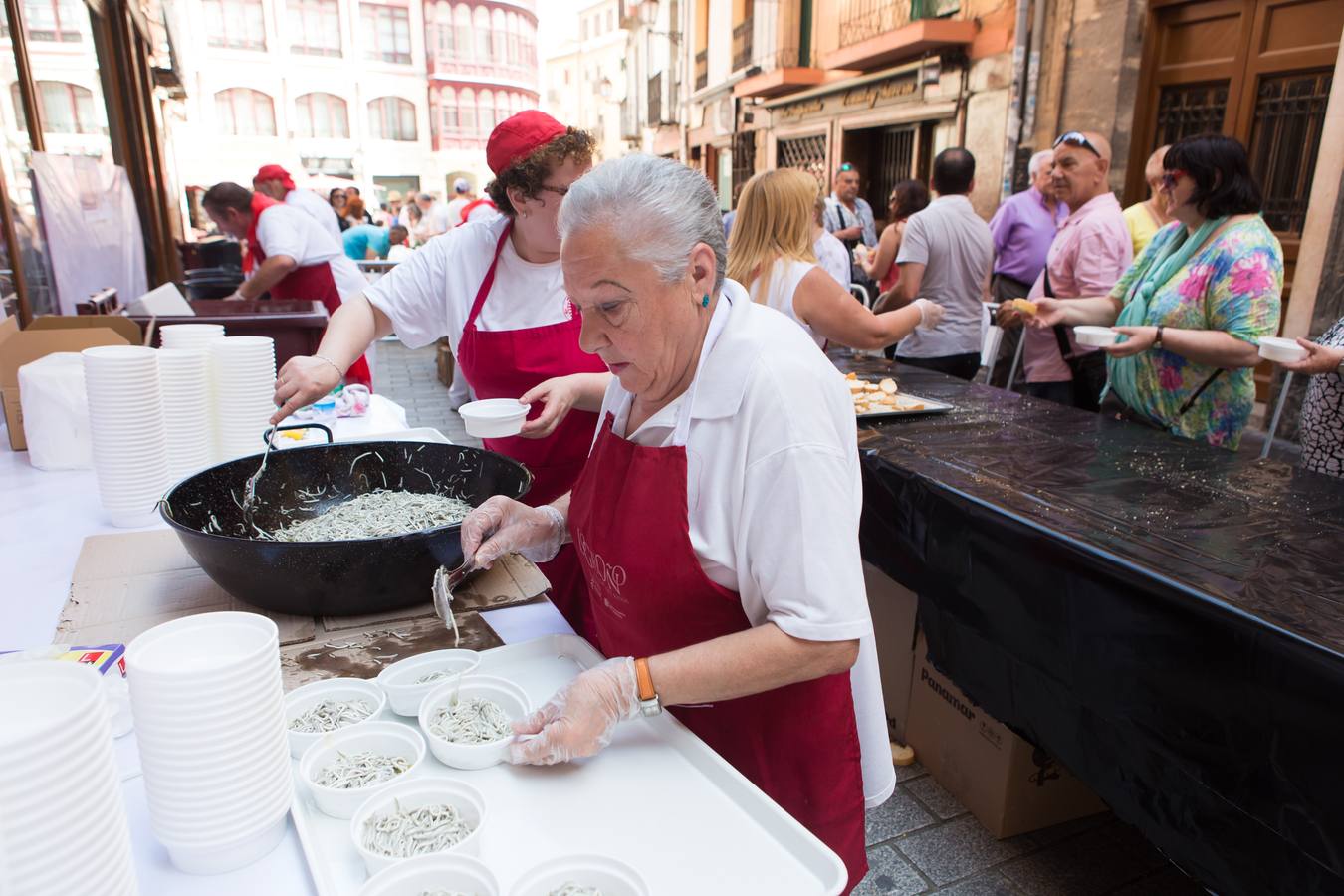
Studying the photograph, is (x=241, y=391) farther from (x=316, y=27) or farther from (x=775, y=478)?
(x=316, y=27)

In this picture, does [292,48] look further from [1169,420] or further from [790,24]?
[1169,420]

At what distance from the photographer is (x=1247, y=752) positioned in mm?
1527

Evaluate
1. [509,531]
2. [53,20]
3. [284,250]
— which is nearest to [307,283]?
[284,250]

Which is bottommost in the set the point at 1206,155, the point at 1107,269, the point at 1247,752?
the point at 1247,752

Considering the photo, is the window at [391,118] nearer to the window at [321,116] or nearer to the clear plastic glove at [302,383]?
the window at [321,116]

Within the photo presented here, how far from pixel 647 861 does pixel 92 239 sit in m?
5.06

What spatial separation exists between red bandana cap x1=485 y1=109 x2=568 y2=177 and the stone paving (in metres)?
2.11

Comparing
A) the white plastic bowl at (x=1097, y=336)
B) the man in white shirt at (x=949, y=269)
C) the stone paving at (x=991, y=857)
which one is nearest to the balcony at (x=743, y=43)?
the man in white shirt at (x=949, y=269)

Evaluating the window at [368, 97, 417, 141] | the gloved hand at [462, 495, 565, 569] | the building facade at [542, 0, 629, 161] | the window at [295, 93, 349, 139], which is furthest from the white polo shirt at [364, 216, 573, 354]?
the window at [368, 97, 417, 141]

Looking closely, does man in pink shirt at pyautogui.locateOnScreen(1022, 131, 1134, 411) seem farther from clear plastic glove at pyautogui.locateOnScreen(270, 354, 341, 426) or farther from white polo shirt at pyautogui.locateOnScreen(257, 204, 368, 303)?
white polo shirt at pyautogui.locateOnScreen(257, 204, 368, 303)

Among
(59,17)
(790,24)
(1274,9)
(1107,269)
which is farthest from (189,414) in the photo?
(790,24)

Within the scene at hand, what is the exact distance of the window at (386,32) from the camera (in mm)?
38781

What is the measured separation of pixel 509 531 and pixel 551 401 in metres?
0.53

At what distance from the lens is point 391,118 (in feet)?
129
